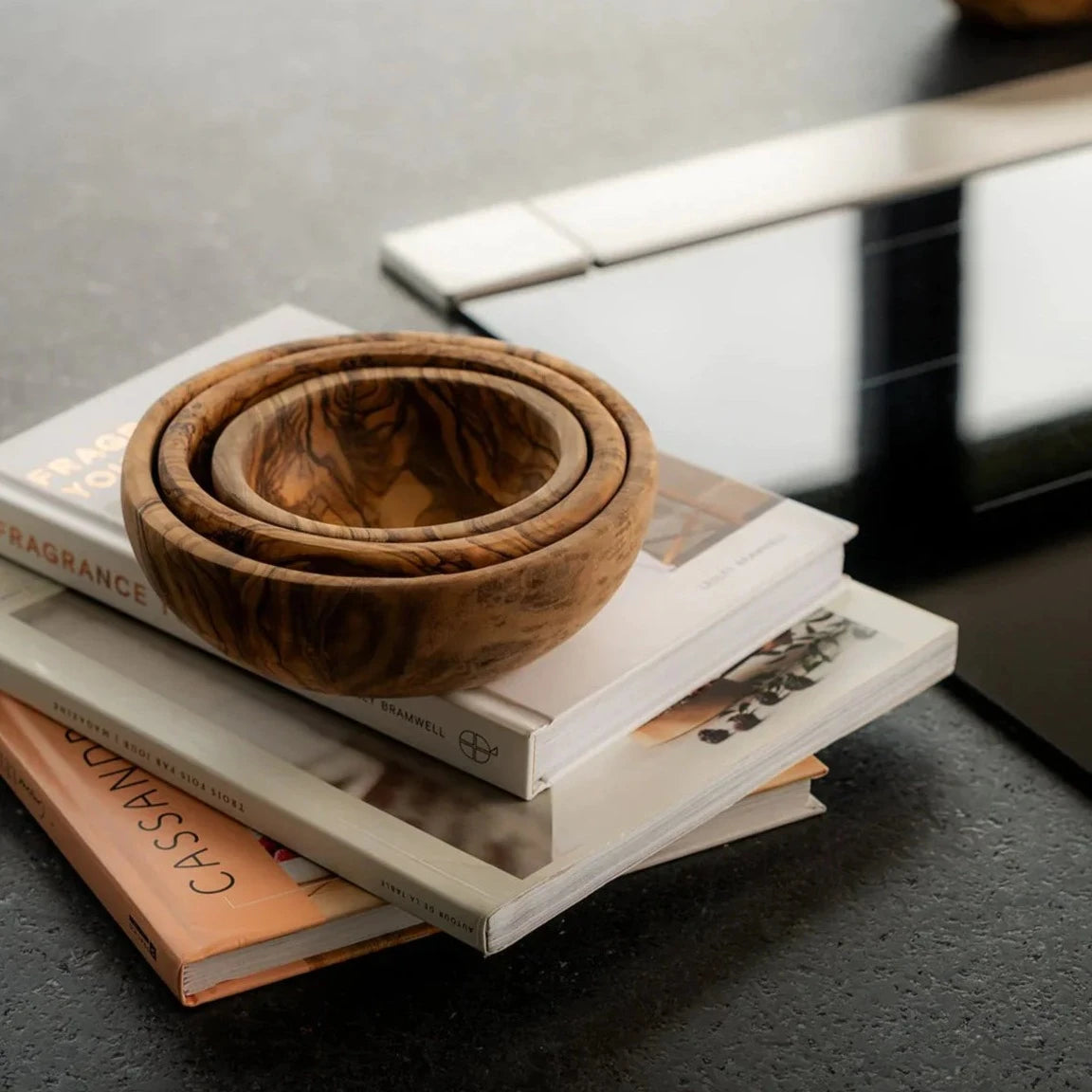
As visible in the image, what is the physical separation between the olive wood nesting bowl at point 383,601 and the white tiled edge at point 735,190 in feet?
1.55

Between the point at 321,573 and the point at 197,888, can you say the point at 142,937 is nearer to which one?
the point at 197,888

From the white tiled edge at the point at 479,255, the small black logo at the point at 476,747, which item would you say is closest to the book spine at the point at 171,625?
the small black logo at the point at 476,747

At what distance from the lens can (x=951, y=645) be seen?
65 cm

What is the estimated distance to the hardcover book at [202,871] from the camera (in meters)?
0.54

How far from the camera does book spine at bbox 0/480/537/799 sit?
567 millimetres

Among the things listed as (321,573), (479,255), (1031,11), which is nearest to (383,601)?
(321,573)

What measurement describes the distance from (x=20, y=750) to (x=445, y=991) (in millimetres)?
181

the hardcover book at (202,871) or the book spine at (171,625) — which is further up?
the book spine at (171,625)

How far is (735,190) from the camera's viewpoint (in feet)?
3.66

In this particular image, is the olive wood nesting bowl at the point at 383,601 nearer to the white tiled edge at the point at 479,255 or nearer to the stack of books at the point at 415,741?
the stack of books at the point at 415,741

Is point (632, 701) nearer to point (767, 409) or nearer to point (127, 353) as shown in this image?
point (767, 409)

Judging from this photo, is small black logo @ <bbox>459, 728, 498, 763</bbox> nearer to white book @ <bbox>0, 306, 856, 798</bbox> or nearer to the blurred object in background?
white book @ <bbox>0, 306, 856, 798</bbox>

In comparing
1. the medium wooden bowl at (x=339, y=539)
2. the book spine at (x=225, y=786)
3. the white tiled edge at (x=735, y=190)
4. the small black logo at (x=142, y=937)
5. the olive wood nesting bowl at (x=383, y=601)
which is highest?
the medium wooden bowl at (x=339, y=539)

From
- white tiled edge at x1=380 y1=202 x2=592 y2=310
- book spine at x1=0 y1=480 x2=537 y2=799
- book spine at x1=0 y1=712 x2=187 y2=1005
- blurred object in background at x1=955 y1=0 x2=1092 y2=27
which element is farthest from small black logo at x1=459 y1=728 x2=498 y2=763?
blurred object in background at x1=955 y1=0 x2=1092 y2=27
